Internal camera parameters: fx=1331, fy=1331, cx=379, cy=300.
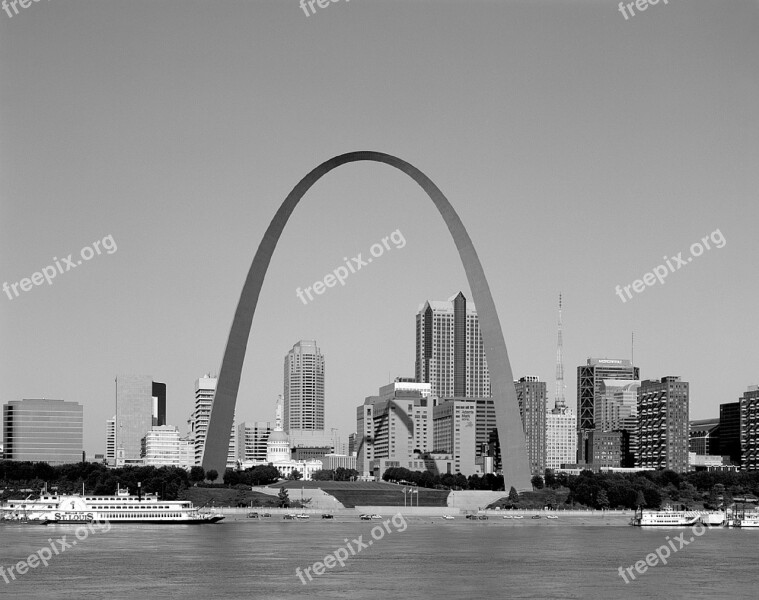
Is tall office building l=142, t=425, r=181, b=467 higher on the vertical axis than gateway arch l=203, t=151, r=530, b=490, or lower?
lower

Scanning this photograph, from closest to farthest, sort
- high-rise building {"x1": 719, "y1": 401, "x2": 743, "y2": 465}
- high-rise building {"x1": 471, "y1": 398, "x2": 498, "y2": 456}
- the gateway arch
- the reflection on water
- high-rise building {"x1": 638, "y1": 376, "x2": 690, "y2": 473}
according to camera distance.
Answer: the reflection on water, the gateway arch, high-rise building {"x1": 638, "y1": 376, "x2": 690, "y2": 473}, high-rise building {"x1": 719, "y1": 401, "x2": 743, "y2": 465}, high-rise building {"x1": 471, "y1": 398, "x2": 498, "y2": 456}

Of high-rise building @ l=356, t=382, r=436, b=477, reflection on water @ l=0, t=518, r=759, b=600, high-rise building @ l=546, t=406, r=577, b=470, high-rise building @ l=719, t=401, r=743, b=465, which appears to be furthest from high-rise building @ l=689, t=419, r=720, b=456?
reflection on water @ l=0, t=518, r=759, b=600

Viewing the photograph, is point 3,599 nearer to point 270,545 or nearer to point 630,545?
point 270,545

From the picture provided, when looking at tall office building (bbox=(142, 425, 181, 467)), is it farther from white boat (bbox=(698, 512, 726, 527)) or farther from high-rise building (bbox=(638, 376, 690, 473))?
white boat (bbox=(698, 512, 726, 527))

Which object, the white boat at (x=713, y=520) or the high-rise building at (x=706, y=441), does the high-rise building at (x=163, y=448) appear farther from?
the white boat at (x=713, y=520)

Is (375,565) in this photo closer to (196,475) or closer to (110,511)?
(110,511)

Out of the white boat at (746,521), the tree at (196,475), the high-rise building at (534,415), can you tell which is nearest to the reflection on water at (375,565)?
the white boat at (746,521)

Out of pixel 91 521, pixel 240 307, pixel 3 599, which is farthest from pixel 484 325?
pixel 3 599

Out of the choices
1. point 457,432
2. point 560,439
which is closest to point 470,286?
point 457,432
